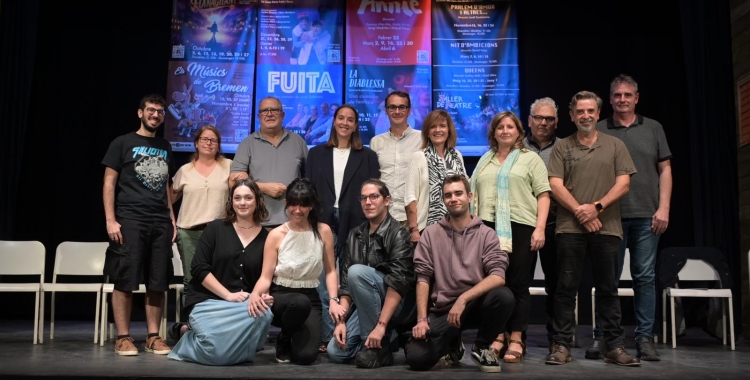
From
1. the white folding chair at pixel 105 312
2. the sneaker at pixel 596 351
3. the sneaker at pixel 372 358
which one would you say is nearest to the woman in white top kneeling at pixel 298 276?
the sneaker at pixel 372 358

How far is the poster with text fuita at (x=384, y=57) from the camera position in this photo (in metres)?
5.66

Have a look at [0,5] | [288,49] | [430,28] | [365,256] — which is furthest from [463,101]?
[0,5]

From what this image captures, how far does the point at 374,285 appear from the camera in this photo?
3283mm

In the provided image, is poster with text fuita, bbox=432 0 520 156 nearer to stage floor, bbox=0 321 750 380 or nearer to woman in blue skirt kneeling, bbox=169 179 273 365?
stage floor, bbox=0 321 750 380

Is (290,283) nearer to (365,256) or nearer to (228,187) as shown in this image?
(365,256)

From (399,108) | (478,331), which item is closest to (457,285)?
(478,331)

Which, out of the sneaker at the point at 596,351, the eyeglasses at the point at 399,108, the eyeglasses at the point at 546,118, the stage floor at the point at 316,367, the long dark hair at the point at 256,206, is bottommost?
the stage floor at the point at 316,367

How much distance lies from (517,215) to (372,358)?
103 cm

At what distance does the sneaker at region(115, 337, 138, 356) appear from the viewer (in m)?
3.54

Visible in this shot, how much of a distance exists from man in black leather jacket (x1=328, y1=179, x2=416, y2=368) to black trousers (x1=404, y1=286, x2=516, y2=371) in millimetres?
179

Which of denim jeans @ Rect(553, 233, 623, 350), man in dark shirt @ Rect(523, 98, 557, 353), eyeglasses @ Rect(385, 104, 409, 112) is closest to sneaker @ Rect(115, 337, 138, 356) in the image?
eyeglasses @ Rect(385, 104, 409, 112)

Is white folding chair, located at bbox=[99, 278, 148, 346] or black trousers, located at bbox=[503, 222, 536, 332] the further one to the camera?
white folding chair, located at bbox=[99, 278, 148, 346]

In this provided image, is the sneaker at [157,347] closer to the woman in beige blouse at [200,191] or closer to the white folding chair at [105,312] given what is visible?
the white folding chair at [105,312]

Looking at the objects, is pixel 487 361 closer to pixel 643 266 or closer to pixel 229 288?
pixel 643 266
